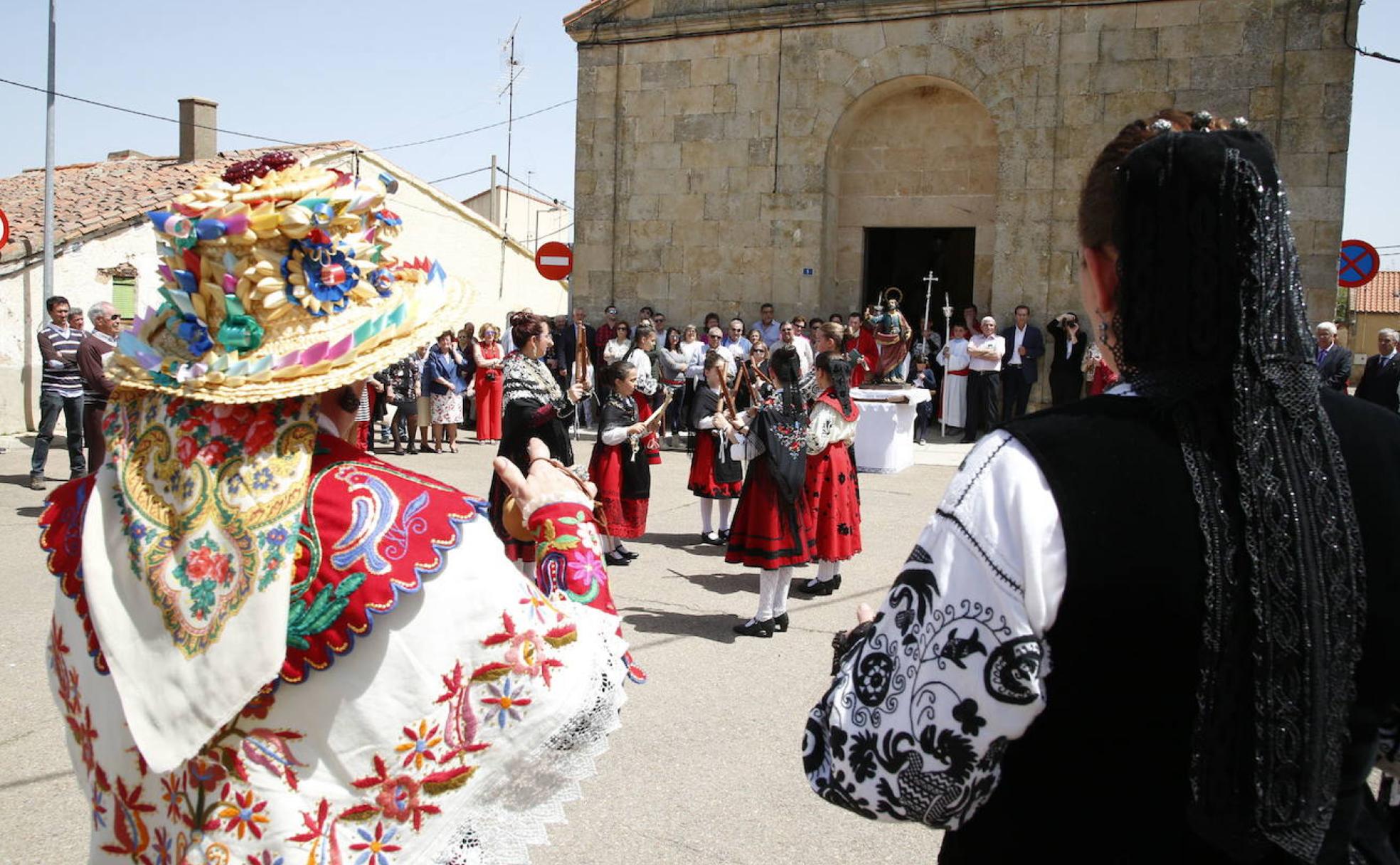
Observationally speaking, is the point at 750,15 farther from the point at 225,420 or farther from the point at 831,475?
the point at 225,420

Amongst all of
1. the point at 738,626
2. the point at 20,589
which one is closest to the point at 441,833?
the point at 738,626

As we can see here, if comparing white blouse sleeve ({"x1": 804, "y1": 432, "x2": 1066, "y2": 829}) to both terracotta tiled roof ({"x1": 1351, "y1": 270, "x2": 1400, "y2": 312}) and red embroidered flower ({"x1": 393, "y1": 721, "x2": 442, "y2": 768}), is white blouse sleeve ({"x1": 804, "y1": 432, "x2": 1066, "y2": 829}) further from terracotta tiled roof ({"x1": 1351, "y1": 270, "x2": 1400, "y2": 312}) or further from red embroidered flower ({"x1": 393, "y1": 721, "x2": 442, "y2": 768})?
terracotta tiled roof ({"x1": 1351, "y1": 270, "x2": 1400, "y2": 312})

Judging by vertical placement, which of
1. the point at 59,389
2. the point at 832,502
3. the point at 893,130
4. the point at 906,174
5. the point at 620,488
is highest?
the point at 893,130

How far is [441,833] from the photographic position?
1.91 meters

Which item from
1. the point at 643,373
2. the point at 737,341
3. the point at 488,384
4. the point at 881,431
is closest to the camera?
the point at 643,373

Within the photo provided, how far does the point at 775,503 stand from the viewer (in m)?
6.40

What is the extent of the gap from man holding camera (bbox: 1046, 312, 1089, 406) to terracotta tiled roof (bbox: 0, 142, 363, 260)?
36.9 feet

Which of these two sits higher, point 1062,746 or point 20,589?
point 1062,746

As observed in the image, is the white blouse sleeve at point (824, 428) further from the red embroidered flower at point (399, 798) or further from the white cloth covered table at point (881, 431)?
the white cloth covered table at point (881, 431)

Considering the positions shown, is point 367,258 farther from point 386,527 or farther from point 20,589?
point 20,589

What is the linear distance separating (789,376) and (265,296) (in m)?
4.97

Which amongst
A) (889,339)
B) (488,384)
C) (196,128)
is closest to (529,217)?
(196,128)

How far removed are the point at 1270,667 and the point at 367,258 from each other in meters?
1.52

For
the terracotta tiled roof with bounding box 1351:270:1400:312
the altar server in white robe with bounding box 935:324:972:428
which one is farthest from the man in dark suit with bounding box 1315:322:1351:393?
the terracotta tiled roof with bounding box 1351:270:1400:312
